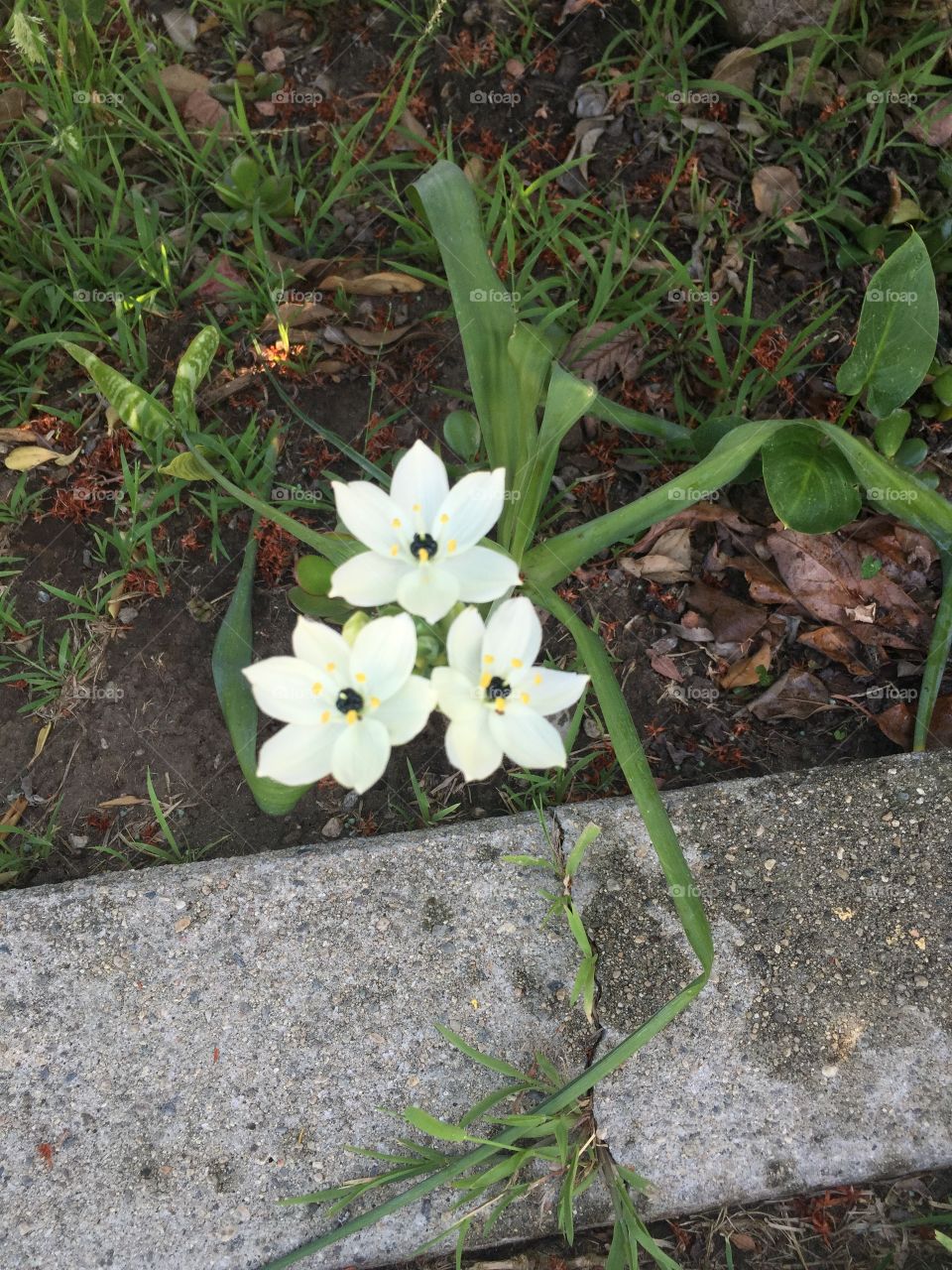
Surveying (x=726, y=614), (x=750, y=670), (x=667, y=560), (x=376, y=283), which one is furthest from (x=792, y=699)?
(x=376, y=283)

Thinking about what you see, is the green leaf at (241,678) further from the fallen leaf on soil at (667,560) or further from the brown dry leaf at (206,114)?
the brown dry leaf at (206,114)

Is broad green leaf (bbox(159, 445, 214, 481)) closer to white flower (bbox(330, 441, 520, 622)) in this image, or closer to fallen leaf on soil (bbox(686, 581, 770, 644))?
white flower (bbox(330, 441, 520, 622))

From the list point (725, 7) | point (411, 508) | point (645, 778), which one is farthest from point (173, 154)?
point (645, 778)

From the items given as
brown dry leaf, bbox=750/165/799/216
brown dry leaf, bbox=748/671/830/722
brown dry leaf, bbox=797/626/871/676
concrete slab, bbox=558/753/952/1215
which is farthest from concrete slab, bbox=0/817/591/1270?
brown dry leaf, bbox=750/165/799/216

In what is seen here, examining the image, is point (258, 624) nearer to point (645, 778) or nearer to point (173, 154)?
point (645, 778)

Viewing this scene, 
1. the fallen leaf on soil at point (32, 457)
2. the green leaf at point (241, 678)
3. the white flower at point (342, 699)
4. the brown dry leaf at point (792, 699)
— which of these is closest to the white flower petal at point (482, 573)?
the white flower at point (342, 699)

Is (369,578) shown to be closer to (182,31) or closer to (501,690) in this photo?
(501,690)
